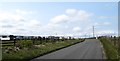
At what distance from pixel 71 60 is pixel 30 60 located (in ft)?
9.10

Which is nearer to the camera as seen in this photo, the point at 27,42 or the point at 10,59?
the point at 10,59

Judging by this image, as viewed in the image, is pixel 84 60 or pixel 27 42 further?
pixel 27 42

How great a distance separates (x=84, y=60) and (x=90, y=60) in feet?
1.56

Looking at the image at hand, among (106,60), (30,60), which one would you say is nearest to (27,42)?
(30,60)

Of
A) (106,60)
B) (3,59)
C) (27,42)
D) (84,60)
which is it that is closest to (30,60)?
(3,59)

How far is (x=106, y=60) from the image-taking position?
1678 cm

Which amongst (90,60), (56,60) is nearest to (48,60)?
(56,60)

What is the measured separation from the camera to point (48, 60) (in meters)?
16.6

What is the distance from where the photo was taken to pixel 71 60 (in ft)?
54.2

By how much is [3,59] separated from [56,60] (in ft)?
11.5

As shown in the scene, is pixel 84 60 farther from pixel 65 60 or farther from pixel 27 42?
pixel 27 42

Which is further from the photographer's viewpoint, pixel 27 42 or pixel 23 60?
pixel 27 42

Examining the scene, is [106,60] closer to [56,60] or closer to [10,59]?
[56,60]

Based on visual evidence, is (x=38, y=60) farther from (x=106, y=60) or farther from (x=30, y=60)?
(x=106, y=60)
